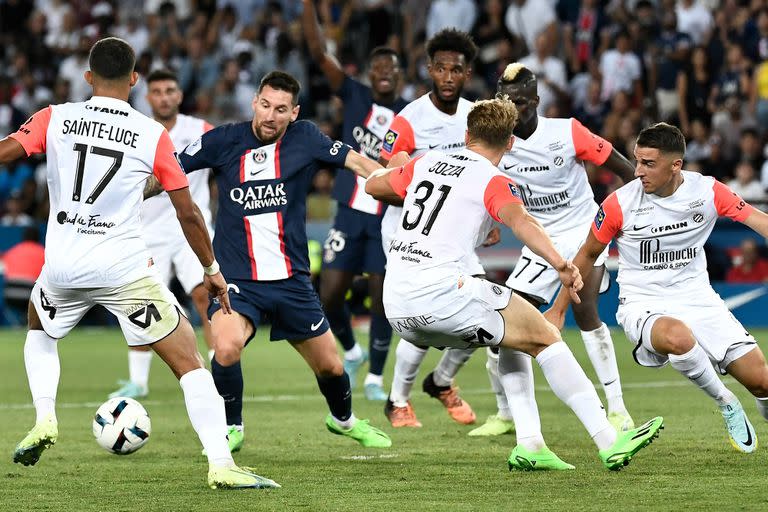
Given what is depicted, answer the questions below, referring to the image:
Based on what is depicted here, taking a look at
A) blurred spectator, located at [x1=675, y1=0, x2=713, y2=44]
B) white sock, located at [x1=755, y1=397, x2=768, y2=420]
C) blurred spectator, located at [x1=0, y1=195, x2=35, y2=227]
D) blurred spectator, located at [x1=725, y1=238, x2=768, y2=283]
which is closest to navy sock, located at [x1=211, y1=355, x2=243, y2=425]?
white sock, located at [x1=755, y1=397, x2=768, y2=420]

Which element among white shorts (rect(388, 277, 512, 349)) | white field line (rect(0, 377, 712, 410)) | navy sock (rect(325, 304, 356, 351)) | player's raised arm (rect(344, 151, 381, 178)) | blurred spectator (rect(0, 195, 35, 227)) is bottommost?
blurred spectator (rect(0, 195, 35, 227))

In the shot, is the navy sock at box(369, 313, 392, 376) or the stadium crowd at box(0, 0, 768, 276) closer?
the navy sock at box(369, 313, 392, 376)

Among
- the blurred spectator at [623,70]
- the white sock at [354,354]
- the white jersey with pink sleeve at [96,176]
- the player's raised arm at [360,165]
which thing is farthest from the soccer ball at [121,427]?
the blurred spectator at [623,70]

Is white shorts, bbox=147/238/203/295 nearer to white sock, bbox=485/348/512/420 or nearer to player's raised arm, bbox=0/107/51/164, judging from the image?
white sock, bbox=485/348/512/420

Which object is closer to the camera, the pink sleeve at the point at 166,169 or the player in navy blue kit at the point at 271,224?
the pink sleeve at the point at 166,169

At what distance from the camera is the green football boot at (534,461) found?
742cm

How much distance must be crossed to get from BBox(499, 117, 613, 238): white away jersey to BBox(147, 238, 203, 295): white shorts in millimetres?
3582

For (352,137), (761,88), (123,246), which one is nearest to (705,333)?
(123,246)

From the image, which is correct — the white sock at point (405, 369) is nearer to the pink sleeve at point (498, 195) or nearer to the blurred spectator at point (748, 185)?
the pink sleeve at point (498, 195)

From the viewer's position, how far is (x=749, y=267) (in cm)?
1759

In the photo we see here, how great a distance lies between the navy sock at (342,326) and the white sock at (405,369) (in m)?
2.34

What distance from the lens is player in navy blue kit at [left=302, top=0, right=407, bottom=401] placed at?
11.4 m

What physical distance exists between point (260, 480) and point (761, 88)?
14050mm

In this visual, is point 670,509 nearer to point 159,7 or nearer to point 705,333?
point 705,333
